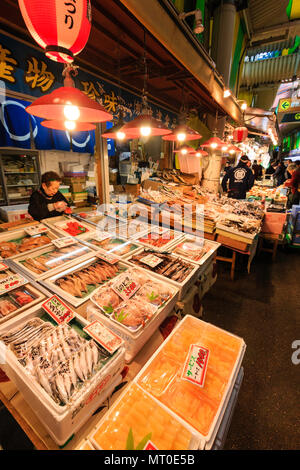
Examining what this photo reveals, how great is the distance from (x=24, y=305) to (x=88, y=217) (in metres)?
2.23

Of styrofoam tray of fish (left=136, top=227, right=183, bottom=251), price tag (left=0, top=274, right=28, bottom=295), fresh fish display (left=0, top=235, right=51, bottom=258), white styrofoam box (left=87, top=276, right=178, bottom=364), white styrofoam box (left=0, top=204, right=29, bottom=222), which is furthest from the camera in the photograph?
white styrofoam box (left=0, top=204, right=29, bottom=222)

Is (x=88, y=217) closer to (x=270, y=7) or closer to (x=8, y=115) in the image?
(x=8, y=115)

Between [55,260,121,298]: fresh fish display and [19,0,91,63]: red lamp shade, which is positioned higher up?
[19,0,91,63]: red lamp shade

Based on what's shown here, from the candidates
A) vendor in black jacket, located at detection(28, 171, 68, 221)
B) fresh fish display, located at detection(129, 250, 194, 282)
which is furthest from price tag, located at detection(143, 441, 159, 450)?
vendor in black jacket, located at detection(28, 171, 68, 221)

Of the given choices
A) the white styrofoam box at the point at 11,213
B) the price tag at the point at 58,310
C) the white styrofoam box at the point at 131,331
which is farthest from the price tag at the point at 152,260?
the white styrofoam box at the point at 11,213

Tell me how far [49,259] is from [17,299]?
2.41 feet

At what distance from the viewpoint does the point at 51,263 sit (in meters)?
2.43

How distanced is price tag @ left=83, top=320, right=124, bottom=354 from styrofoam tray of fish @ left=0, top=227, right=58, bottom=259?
156cm

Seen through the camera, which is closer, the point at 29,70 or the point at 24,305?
the point at 24,305

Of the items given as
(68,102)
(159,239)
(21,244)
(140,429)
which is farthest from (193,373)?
(21,244)

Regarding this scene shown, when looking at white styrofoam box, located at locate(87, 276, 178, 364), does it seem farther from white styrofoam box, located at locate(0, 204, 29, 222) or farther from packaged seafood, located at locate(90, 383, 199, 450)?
white styrofoam box, located at locate(0, 204, 29, 222)

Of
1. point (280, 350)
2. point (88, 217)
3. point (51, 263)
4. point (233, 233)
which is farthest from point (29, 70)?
point (280, 350)

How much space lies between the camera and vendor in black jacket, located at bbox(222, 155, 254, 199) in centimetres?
791

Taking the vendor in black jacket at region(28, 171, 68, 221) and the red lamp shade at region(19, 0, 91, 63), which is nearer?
the red lamp shade at region(19, 0, 91, 63)
